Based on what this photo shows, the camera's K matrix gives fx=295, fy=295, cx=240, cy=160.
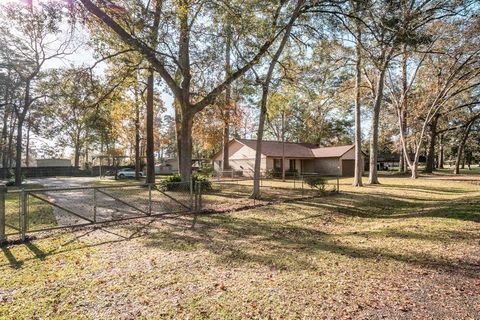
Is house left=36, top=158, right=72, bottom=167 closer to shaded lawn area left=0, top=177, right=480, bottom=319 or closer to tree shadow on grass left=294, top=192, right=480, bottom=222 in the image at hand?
shaded lawn area left=0, top=177, right=480, bottom=319

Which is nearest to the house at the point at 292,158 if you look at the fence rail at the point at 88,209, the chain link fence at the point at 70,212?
the fence rail at the point at 88,209

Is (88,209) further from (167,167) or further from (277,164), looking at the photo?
(167,167)

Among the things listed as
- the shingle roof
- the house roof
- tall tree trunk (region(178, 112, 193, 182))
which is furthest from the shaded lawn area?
the house roof

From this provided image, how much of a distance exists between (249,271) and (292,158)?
30.9 m

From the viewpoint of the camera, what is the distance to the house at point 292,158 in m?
32.9

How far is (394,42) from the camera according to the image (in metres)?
11.2

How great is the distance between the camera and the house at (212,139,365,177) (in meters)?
32.9

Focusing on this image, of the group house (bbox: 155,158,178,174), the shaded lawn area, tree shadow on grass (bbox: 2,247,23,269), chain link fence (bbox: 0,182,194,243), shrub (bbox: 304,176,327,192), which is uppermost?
house (bbox: 155,158,178,174)

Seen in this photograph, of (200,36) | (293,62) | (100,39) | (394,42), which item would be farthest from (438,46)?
(100,39)

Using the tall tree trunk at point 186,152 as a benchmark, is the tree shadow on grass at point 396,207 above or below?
below

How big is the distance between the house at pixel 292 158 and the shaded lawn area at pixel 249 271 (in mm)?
24251

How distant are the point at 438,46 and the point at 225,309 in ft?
79.9

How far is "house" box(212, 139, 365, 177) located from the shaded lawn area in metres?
24.3

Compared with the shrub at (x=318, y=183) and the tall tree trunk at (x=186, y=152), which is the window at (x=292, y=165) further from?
the tall tree trunk at (x=186, y=152)
